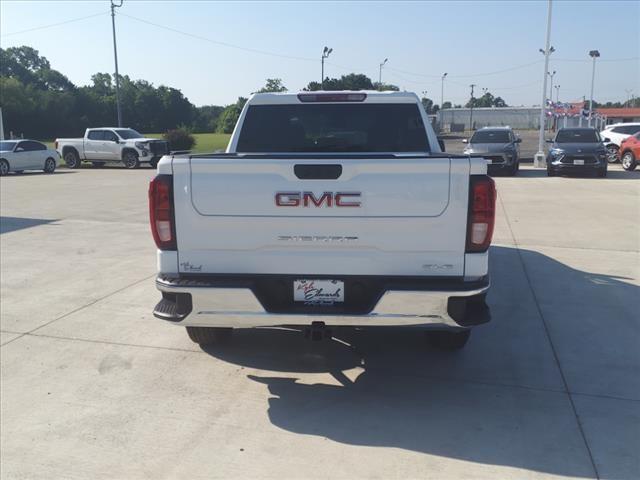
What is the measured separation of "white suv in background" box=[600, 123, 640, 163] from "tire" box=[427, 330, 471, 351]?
78.5 ft

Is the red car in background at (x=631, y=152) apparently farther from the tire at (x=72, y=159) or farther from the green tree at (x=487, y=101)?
the green tree at (x=487, y=101)

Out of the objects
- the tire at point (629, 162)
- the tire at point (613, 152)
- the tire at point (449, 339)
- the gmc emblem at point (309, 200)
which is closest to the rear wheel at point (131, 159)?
the tire at point (629, 162)

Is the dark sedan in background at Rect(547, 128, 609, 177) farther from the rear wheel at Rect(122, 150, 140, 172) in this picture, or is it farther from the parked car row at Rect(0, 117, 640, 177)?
the rear wheel at Rect(122, 150, 140, 172)

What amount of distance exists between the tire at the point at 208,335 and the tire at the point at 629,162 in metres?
23.0

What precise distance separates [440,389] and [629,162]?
75.3 feet

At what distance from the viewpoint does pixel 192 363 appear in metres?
4.84

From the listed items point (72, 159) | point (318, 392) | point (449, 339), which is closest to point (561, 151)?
point (449, 339)

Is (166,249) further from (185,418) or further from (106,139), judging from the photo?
(106,139)

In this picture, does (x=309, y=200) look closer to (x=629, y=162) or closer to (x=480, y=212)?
(x=480, y=212)

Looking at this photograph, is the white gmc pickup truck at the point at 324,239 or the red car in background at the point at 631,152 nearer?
the white gmc pickup truck at the point at 324,239

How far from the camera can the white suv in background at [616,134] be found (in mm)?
25922

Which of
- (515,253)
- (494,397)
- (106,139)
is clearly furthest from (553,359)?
(106,139)

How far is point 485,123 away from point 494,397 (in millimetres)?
110107

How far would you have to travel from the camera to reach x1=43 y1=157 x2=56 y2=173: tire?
2706 centimetres
